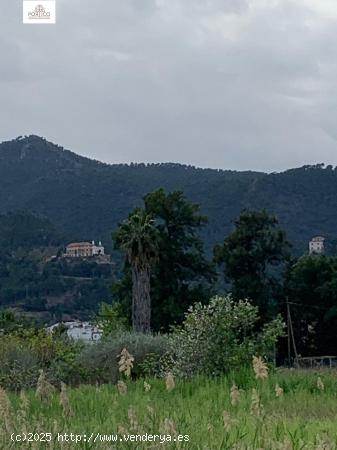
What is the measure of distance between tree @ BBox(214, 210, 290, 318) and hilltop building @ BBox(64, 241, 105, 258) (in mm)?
36273

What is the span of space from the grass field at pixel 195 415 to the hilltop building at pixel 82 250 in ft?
208

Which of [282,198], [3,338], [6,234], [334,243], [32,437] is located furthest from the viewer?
[282,198]

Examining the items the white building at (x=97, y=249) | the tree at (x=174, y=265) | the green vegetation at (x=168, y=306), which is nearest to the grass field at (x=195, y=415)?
the green vegetation at (x=168, y=306)

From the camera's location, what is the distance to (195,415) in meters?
6.91

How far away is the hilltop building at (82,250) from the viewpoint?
2908 inches

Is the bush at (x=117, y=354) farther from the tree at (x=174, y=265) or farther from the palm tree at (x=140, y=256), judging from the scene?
the tree at (x=174, y=265)

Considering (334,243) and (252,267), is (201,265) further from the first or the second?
(334,243)

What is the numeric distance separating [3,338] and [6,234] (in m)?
64.0

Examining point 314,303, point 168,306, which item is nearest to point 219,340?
point 168,306

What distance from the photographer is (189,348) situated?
13.0 meters

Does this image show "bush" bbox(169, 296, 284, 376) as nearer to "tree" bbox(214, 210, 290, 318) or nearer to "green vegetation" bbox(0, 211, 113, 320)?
"tree" bbox(214, 210, 290, 318)

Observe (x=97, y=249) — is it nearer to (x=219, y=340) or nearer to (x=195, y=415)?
(x=219, y=340)

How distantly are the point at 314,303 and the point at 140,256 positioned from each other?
11.6m

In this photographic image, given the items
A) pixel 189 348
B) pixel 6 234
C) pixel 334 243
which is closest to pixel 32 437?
pixel 189 348
